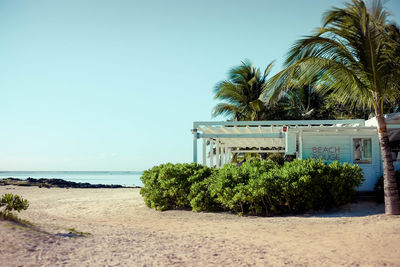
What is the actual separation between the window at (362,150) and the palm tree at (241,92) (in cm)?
1096

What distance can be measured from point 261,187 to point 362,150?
5133mm

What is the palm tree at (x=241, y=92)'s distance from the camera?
80.9 ft

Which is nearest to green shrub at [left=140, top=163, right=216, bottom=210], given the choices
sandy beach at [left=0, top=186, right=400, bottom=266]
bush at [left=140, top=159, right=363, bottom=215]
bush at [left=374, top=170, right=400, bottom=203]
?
bush at [left=140, top=159, right=363, bottom=215]

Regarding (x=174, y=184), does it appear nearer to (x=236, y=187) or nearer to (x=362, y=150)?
(x=236, y=187)

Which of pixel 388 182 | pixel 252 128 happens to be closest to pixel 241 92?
pixel 252 128

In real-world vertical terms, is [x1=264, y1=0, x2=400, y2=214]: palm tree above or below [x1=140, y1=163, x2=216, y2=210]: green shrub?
above

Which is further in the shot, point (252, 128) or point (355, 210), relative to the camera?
point (252, 128)

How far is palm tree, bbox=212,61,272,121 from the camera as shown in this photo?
24672 millimetres

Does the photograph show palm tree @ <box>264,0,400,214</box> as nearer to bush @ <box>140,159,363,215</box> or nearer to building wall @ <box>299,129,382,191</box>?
bush @ <box>140,159,363,215</box>

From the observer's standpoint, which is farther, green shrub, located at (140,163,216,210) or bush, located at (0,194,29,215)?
green shrub, located at (140,163,216,210)

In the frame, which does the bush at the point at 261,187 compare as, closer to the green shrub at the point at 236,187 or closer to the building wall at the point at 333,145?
the green shrub at the point at 236,187

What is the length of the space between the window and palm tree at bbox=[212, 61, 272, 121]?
11.0 metres

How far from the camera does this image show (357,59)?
35.7 feet

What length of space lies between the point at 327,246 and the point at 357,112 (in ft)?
60.3
